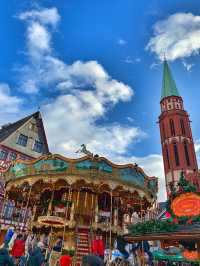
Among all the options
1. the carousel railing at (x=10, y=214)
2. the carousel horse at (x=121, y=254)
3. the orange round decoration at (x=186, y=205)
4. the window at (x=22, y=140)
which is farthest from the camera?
the window at (x=22, y=140)

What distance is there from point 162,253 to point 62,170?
1909 centimetres

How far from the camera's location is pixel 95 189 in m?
16.1

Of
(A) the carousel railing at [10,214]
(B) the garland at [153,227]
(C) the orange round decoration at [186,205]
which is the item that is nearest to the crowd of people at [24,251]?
(B) the garland at [153,227]

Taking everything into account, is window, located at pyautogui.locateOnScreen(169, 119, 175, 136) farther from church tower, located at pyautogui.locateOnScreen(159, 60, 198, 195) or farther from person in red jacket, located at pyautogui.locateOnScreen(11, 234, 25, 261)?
person in red jacket, located at pyautogui.locateOnScreen(11, 234, 25, 261)

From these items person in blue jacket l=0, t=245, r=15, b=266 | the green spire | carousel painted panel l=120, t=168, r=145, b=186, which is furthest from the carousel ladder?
the green spire

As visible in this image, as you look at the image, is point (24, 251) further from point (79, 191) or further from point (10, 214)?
point (10, 214)

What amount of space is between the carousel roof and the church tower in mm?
47471

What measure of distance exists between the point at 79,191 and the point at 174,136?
55.6 metres

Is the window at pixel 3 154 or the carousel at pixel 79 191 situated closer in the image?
the carousel at pixel 79 191

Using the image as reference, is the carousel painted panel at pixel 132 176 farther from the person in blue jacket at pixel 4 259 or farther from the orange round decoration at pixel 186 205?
the person in blue jacket at pixel 4 259

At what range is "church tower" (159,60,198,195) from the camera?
62.4m

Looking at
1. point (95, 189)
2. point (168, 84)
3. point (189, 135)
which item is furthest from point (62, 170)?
point (168, 84)

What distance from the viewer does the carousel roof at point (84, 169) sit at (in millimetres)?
14445

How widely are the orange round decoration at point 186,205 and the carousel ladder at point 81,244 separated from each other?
251 inches
